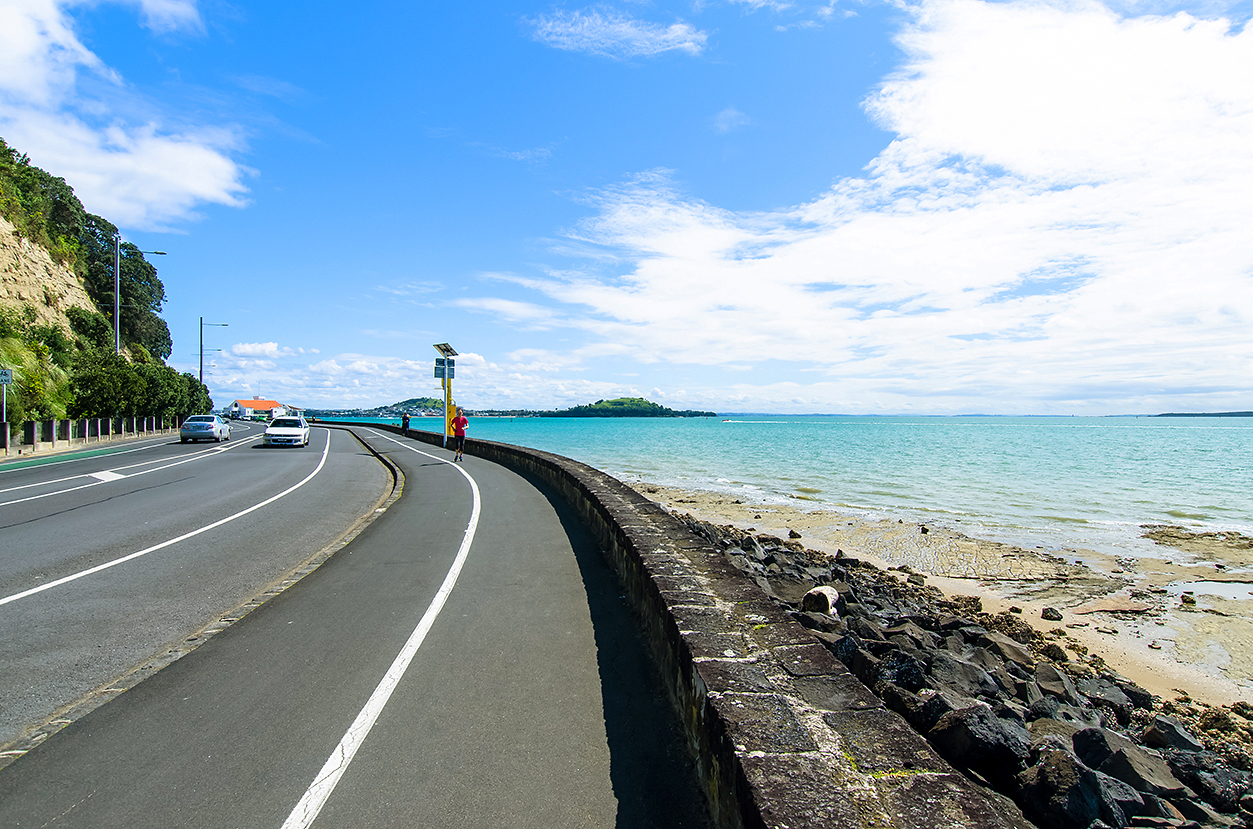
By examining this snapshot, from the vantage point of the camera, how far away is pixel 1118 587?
11906mm

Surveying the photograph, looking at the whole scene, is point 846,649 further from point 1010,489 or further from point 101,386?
point 101,386

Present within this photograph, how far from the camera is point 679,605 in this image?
176 inches

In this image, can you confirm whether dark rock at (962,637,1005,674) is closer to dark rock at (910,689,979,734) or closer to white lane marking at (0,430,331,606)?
dark rock at (910,689,979,734)

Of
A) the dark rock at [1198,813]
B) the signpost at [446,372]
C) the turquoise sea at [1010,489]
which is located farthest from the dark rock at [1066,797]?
the signpost at [446,372]

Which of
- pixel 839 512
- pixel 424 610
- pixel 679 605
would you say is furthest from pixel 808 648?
pixel 839 512

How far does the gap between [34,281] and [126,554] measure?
48.5 meters

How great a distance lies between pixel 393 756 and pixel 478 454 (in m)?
24.6

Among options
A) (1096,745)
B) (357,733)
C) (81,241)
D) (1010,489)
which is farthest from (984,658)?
(81,241)

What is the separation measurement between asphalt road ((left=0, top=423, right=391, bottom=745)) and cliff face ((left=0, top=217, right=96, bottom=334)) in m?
30.6

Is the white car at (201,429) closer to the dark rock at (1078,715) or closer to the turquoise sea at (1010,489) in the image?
the turquoise sea at (1010,489)

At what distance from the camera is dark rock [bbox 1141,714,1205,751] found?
4.70 metres

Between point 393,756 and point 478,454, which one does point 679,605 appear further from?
point 478,454

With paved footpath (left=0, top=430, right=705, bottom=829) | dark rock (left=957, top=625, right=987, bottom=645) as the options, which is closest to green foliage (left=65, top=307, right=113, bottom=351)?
paved footpath (left=0, top=430, right=705, bottom=829)

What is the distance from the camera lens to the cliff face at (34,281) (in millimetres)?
39219
